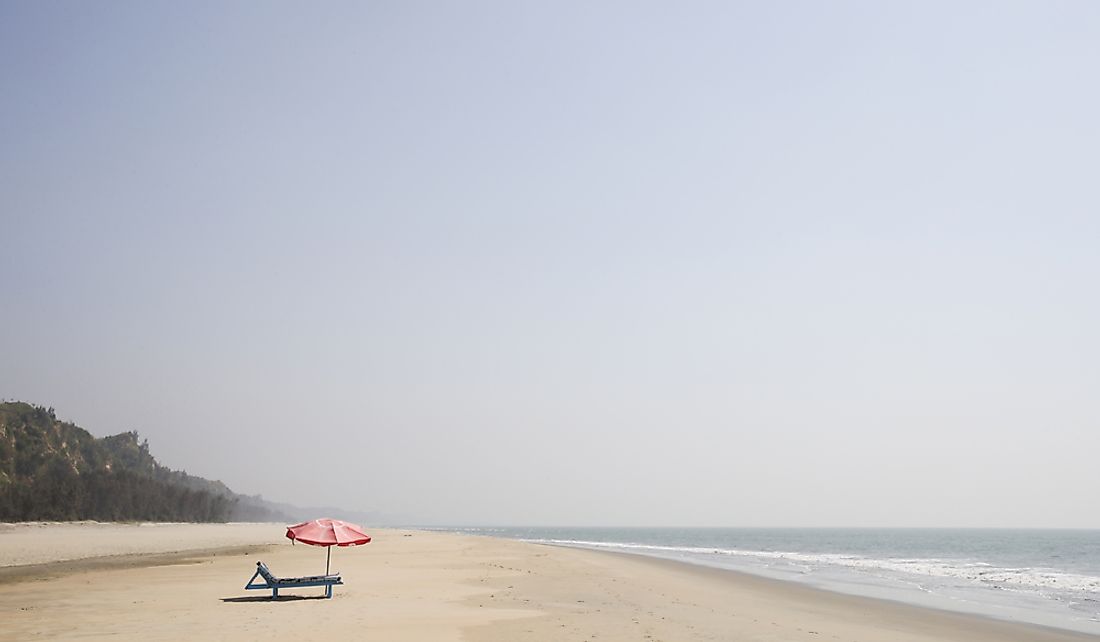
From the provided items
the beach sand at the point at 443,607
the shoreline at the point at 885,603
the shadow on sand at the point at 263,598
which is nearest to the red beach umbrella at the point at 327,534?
the shadow on sand at the point at 263,598

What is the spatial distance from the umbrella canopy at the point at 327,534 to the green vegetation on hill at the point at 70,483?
62.0 metres

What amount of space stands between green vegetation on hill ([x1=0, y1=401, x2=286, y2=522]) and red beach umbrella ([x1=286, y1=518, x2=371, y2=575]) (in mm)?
61992

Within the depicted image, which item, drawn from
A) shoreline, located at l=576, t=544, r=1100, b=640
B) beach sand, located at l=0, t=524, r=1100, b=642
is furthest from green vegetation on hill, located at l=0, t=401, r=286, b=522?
shoreline, located at l=576, t=544, r=1100, b=640

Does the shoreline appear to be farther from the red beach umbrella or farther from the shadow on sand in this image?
the shadow on sand

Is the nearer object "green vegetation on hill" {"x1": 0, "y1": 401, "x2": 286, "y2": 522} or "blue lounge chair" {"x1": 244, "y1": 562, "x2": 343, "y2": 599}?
"blue lounge chair" {"x1": 244, "y1": 562, "x2": 343, "y2": 599}

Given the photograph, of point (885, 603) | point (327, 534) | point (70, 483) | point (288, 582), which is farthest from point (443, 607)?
point (70, 483)

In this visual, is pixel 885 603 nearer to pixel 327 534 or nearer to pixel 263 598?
pixel 327 534

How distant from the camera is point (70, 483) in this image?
3041 inches

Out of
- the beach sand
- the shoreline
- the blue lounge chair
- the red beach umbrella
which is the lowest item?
the shoreline

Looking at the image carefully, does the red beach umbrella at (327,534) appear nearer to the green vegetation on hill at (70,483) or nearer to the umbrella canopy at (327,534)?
the umbrella canopy at (327,534)

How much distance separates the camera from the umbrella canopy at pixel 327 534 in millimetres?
21250

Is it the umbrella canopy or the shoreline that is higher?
the umbrella canopy

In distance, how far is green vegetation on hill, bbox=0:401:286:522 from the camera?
7262 centimetres

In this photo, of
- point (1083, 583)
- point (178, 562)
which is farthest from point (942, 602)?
point (178, 562)
